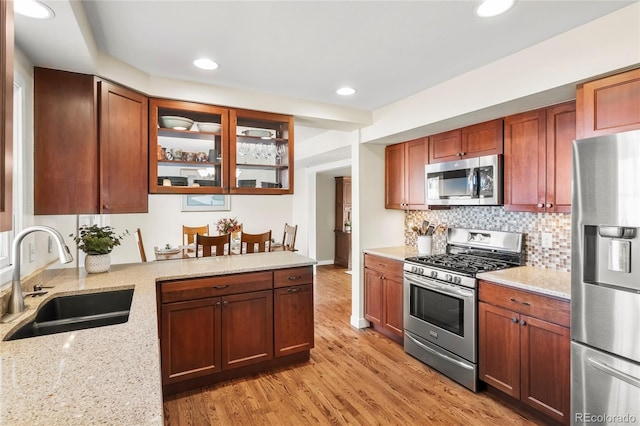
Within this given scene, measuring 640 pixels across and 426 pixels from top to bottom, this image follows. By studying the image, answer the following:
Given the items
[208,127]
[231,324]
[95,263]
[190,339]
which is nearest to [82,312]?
[95,263]

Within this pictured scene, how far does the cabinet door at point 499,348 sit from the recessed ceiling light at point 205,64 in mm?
2645

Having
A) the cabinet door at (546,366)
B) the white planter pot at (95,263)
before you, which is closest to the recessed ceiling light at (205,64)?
the white planter pot at (95,263)

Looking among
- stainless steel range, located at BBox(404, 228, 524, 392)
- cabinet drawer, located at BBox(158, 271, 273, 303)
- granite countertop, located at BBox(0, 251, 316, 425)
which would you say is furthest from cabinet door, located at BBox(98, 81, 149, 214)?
stainless steel range, located at BBox(404, 228, 524, 392)

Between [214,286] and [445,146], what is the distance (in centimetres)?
242

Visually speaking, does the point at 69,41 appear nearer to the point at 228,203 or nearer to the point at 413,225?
the point at 413,225

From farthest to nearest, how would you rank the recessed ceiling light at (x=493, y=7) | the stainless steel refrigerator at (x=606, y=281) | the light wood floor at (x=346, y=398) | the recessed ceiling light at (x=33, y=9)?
the light wood floor at (x=346, y=398) → the recessed ceiling light at (x=493, y=7) → the stainless steel refrigerator at (x=606, y=281) → the recessed ceiling light at (x=33, y=9)

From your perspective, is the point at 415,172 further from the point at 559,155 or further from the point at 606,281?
the point at 606,281

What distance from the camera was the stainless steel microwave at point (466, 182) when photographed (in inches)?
105

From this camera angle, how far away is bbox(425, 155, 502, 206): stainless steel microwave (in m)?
2.67

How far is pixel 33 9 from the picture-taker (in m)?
1.46

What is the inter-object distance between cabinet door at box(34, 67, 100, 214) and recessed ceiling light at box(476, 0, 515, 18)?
7.89ft

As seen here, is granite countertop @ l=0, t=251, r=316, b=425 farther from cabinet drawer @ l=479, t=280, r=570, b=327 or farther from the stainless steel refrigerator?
cabinet drawer @ l=479, t=280, r=570, b=327

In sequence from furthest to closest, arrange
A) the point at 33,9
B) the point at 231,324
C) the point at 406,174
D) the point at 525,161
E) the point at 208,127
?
the point at 406,174 < the point at 208,127 < the point at 231,324 < the point at 525,161 < the point at 33,9

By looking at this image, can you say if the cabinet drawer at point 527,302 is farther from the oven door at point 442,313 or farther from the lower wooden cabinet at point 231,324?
the lower wooden cabinet at point 231,324
